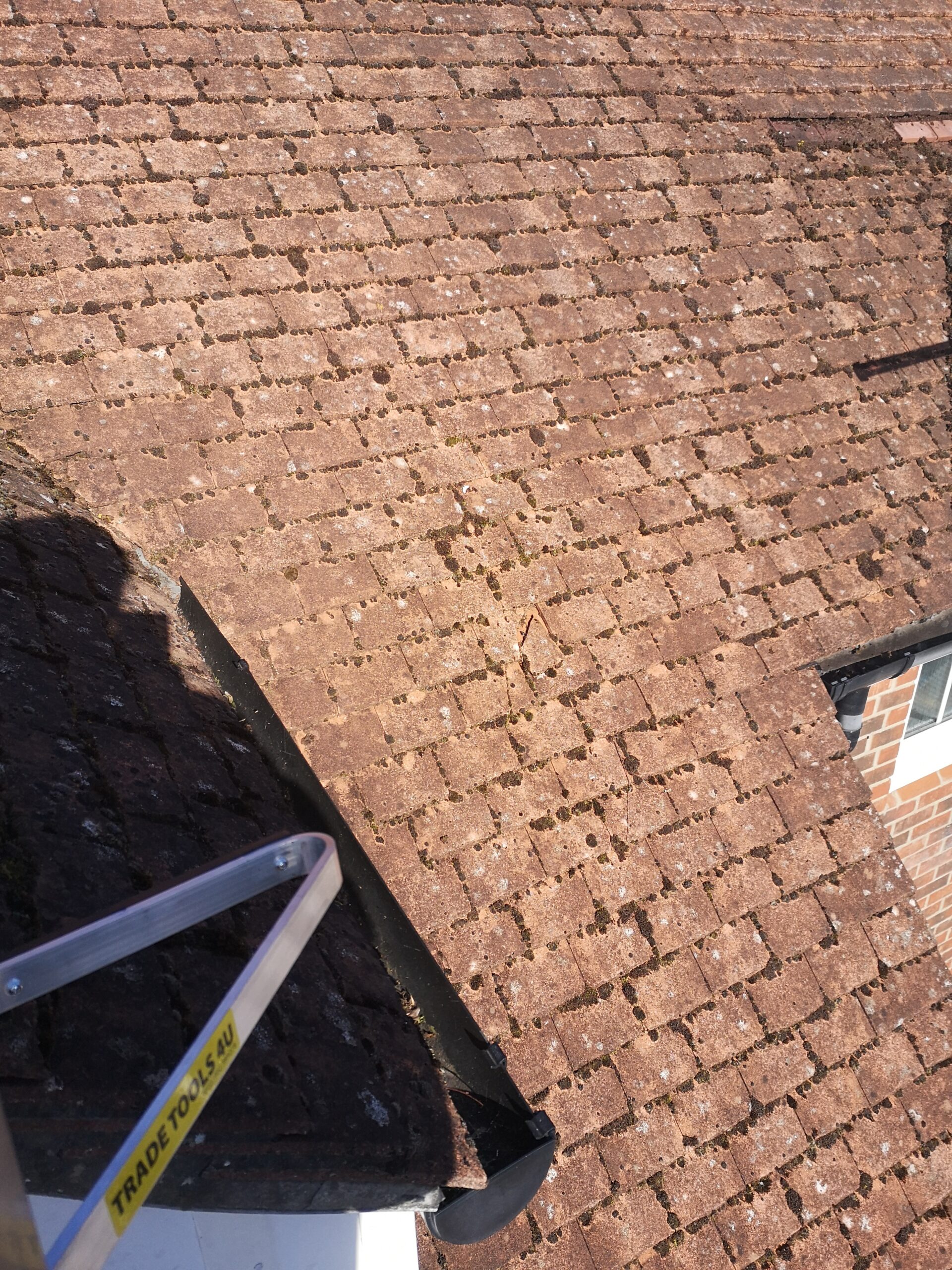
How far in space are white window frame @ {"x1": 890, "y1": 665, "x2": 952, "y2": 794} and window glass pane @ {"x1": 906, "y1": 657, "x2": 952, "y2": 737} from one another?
3 centimetres

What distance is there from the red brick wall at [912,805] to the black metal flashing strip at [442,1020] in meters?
3.79

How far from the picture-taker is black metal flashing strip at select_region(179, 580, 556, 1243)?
115 inches

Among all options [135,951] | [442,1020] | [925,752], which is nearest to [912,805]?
[925,752]

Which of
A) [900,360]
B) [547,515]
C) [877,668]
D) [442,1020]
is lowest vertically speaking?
[442,1020]

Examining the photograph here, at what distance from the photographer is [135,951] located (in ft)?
4.18

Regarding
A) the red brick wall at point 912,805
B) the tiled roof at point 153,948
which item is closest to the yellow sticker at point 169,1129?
the tiled roof at point 153,948

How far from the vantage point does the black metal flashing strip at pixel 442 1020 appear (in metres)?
2.93

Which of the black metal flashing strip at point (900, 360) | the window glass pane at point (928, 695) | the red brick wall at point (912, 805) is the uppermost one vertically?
the black metal flashing strip at point (900, 360)

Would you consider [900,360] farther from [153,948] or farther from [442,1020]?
[153,948]

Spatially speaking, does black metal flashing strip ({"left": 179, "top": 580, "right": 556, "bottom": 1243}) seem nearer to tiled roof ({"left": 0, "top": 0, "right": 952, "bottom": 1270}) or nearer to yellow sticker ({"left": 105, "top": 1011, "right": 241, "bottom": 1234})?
tiled roof ({"left": 0, "top": 0, "right": 952, "bottom": 1270})

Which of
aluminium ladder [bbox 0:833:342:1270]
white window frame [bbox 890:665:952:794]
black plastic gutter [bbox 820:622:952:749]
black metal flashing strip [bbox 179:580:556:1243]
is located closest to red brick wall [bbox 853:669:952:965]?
white window frame [bbox 890:665:952:794]

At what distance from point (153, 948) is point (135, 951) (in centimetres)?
97

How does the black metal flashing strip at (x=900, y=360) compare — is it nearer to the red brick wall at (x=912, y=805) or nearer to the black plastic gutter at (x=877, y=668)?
the black plastic gutter at (x=877, y=668)

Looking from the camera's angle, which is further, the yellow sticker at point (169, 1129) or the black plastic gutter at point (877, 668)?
the black plastic gutter at point (877, 668)
